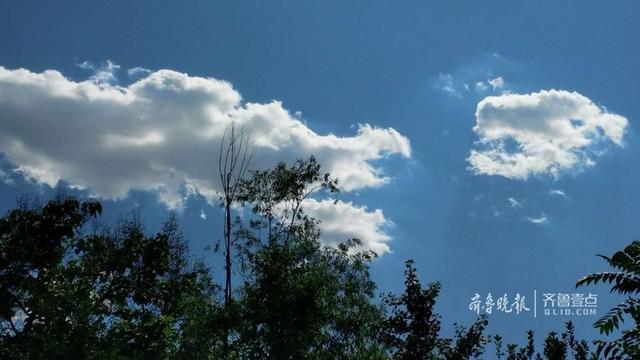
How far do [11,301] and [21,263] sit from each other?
1759 millimetres

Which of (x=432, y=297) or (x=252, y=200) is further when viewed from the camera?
(x=252, y=200)

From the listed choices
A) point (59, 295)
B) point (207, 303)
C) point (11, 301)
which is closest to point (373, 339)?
point (207, 303)

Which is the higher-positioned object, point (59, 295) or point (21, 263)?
point (21, 263)

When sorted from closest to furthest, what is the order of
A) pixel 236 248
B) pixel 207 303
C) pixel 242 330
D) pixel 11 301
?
pixel 242 330 → pixel 207 303 → pixel 11 301 → pixel 236 248

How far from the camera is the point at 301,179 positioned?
50.2 m

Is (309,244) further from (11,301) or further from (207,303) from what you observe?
(11,301)

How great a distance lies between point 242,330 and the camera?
2659cm

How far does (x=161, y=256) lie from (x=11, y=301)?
7487mm

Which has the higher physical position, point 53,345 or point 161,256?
point 161,256

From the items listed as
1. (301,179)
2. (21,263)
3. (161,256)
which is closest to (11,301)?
(21,263)

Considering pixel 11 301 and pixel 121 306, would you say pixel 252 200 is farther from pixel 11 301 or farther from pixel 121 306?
pixel 11 301

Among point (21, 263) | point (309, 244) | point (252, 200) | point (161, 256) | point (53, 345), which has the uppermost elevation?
point (252, 200)

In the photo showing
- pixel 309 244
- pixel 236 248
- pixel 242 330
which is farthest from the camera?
pixel 236 248

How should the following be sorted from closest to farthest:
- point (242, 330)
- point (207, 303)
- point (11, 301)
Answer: point (242, 330) < point (207, 303) < point (11, 301)
